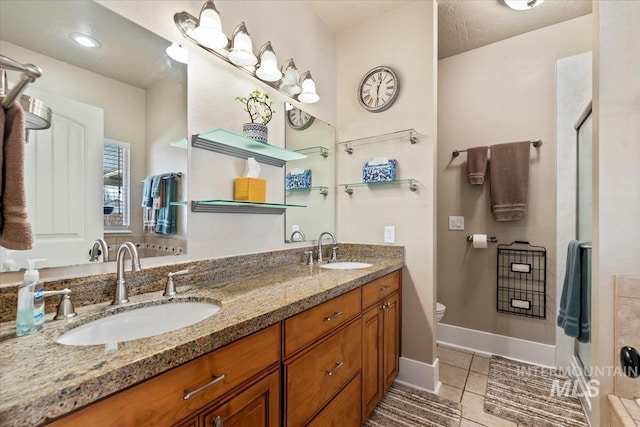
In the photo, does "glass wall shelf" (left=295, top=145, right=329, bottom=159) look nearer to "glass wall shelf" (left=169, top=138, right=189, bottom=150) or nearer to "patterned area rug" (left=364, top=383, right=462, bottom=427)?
"glass wall shelf" (left=169, top=138, right=189, bottom=150)

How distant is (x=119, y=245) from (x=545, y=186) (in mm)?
2910

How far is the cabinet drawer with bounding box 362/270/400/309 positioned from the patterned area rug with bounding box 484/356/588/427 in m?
0.92

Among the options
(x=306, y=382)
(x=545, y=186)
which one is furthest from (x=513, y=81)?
(x=306, y=382)

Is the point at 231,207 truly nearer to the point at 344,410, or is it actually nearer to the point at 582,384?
the point at 344,410

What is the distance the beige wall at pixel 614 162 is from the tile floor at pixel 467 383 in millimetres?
651

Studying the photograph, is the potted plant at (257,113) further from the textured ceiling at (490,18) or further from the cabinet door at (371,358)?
the textured ceiling at (490,18)

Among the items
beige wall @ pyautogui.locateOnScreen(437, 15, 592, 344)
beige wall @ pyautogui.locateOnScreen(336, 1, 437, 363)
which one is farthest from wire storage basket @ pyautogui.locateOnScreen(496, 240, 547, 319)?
beige wall @ pyautogui.locateOnScreen(336, 1, 437, 363)

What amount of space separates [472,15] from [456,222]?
5.58ft

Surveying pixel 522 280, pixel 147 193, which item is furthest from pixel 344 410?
pixel 522 280

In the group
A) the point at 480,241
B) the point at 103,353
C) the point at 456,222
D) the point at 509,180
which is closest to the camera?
the point at 103,353

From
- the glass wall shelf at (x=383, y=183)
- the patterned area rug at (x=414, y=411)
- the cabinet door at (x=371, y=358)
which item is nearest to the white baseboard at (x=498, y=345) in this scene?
the patterned area rug at (x=414, y=411)

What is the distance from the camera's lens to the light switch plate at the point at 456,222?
2633 mm

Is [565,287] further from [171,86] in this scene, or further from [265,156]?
[171,86]

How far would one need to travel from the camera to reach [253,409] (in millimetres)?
855
